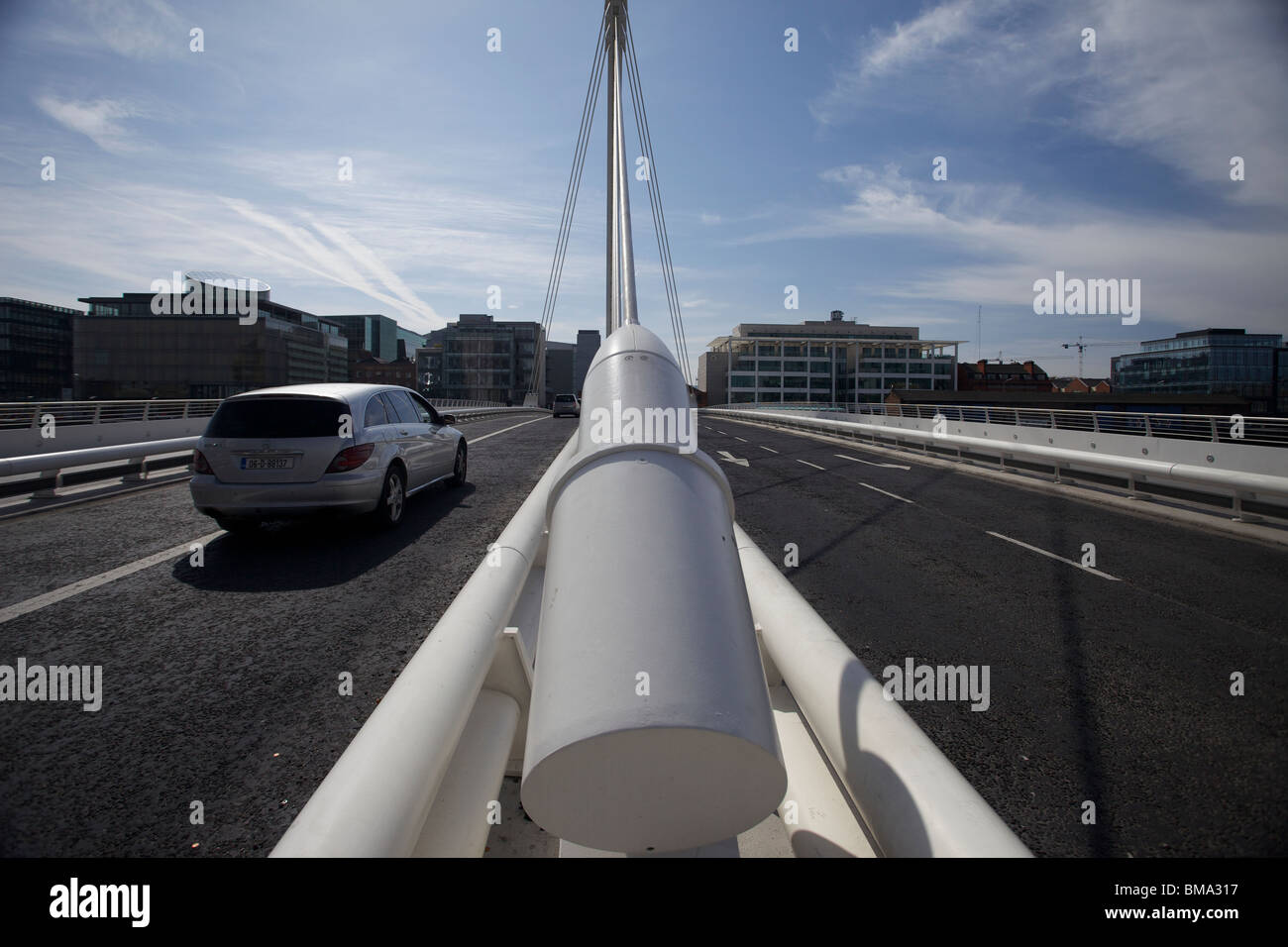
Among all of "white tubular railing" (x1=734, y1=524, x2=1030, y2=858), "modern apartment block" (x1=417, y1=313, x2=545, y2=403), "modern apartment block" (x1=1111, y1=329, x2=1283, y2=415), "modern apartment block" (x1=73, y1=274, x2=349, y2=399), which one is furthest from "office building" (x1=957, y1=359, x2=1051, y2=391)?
"white tubular railing" (x1=734, y1=524, x2=1030, y2=858)

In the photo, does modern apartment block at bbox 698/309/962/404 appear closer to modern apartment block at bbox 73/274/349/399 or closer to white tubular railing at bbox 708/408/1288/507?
modern apartment block at bbox 73/274/349/399

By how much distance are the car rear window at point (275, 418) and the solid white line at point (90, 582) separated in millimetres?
1317

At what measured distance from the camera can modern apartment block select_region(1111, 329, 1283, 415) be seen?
81.0 m

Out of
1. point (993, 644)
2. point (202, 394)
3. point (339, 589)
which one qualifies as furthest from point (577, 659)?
point (202, 394)

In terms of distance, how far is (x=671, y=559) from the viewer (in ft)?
5.09

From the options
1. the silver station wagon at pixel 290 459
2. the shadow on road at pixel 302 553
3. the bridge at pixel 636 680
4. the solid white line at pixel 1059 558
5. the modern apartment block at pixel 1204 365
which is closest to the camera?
the bridge at pixel 636 680

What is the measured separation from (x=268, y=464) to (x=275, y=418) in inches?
22.4

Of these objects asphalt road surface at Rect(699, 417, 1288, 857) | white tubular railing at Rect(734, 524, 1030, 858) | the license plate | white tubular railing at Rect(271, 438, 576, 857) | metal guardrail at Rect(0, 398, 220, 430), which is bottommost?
asphalt road surface at Rect(699, 417, 1288, 857)

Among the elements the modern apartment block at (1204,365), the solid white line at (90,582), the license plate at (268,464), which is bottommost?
the solid white line at (90,582)

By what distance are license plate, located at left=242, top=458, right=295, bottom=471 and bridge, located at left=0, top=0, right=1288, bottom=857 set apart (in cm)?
92

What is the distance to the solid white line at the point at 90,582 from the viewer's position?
5352mm

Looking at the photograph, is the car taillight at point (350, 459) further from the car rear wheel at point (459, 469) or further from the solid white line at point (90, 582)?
the car rear wheel at point (459, 469)

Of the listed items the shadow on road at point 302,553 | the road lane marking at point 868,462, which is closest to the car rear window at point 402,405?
the shadow on road at point 302,553

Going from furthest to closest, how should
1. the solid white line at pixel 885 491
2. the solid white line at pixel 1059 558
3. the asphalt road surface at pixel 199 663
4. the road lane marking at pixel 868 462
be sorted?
the road lane marking at pixel 868 462, the solid white line at pixel 885 491, the solid white line at pixel 1059 558, the asphalt road surface at pixel 199 663
